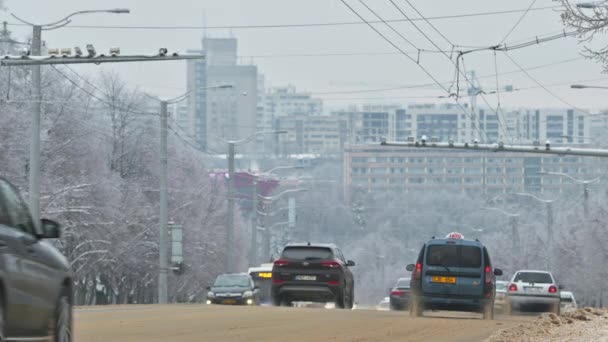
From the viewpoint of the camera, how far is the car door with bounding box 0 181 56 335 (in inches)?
548

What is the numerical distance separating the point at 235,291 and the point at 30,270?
127ft

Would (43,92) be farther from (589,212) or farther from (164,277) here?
(589,212)

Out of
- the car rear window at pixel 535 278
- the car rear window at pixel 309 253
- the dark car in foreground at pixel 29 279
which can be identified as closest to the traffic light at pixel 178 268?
the car rear window at pixel 535 278

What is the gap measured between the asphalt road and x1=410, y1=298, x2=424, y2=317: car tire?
5.69m

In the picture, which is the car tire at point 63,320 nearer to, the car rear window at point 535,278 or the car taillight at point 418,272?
the car taillight at point 418,272

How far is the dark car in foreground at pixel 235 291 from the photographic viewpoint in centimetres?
5247

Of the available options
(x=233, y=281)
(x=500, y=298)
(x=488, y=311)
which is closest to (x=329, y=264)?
(x=488, y=311)

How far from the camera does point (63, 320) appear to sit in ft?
51.0

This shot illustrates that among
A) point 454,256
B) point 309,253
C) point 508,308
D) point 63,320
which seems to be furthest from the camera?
point 508,308

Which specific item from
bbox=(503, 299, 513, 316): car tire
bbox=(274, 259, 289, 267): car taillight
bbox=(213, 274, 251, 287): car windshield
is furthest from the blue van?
bbox=(213, 274, 251, 287): car windshield

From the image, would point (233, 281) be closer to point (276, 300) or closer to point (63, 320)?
point (276, 300)

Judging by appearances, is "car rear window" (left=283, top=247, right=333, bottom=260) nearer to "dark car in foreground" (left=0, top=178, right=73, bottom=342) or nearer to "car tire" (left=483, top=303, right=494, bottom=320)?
"car tire" (left=483, top=303, right=494, bottom=320)

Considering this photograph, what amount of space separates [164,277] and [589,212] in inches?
2129

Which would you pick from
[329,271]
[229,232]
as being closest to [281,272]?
[329,271]
